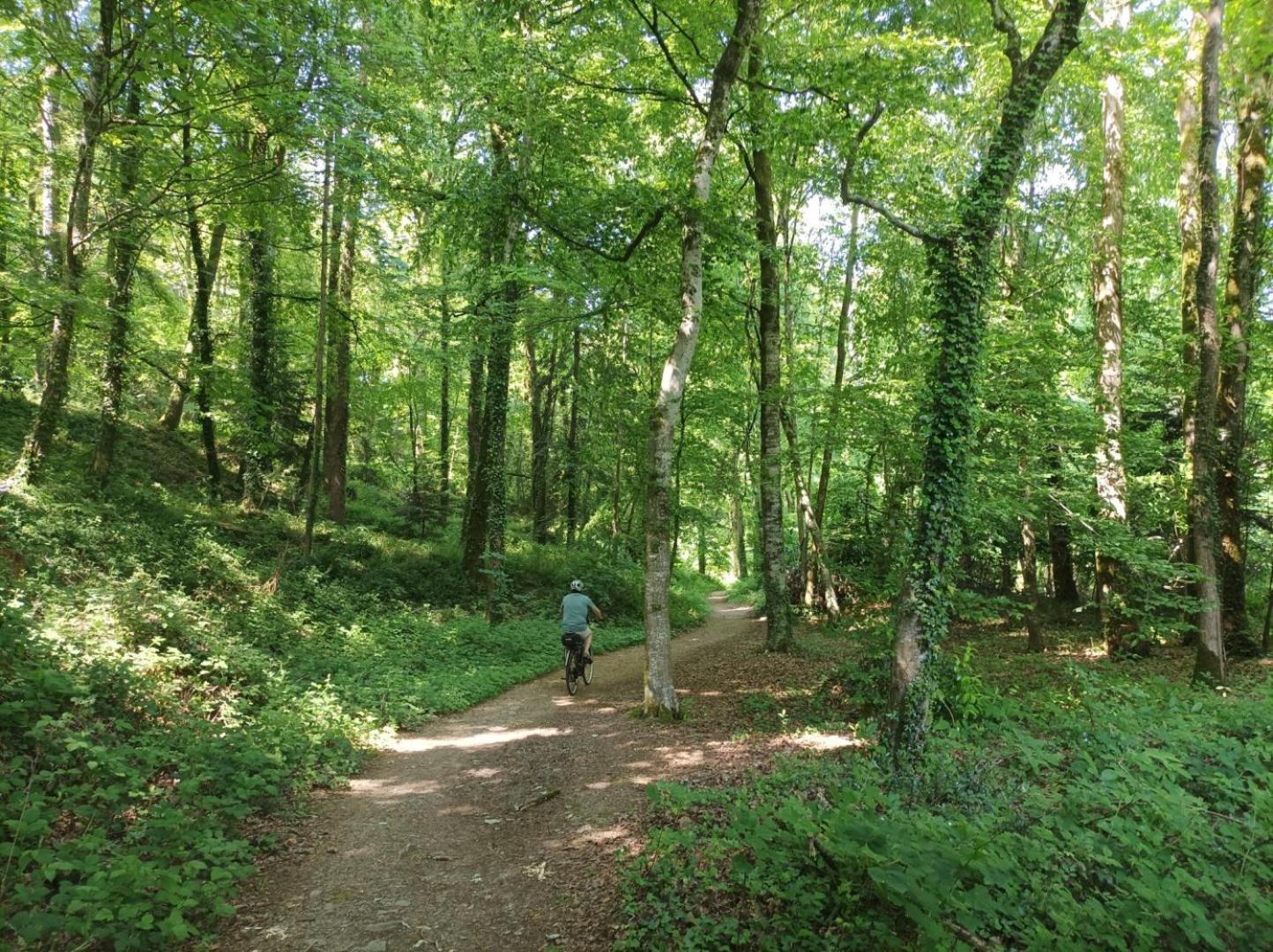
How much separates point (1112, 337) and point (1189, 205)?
237 centimetres

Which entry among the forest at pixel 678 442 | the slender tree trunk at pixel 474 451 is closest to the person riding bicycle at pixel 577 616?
the forest at pixel 678 442

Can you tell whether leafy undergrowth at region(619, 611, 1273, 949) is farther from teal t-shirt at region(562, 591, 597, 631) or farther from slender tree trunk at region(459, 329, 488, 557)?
slender tree trunk at region(459, 329, 488, 557)

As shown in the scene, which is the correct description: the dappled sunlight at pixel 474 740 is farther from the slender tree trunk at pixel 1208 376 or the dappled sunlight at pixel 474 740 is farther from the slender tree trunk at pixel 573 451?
the slender tree trunk at pixel 573 451

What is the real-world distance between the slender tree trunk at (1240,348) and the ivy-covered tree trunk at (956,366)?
670cm

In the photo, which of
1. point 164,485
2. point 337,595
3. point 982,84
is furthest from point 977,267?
point 164,485

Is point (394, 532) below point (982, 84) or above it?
below

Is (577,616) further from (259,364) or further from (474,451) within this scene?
(259,364)

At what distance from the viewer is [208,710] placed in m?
6.51

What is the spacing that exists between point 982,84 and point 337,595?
16.8 meters

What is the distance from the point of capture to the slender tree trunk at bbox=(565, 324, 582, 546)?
19.8m

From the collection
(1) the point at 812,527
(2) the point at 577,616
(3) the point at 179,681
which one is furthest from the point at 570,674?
(1) the point at 812,527

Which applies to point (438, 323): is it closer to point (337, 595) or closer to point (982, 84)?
point (337, 595)

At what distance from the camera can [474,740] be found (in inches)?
311

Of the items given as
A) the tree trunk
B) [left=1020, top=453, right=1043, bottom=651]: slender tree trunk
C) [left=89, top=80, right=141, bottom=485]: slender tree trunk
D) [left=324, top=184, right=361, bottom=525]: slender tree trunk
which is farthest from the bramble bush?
[left=324, top=184, right=361, bottom=525]: slender tree trunk
